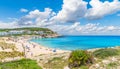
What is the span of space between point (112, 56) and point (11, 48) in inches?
1415

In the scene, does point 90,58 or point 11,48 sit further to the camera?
point 11,48

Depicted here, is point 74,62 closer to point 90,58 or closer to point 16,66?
point 90,58

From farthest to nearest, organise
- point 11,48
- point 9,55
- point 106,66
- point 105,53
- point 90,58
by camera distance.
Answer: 1. point 11,48
2. point 9,55
3. point 105,53
4. point 90,58
5. point 106,66

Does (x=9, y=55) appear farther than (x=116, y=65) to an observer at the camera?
Yes

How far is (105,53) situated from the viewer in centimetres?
4350

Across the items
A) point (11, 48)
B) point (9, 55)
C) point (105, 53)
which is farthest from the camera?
point (11, 48)

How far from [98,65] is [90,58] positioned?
8.14ft

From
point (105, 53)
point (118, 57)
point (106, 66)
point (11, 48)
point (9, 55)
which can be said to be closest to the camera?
point (106, 66)

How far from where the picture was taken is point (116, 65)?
116ft

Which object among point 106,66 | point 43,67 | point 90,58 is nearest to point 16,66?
point 43,67

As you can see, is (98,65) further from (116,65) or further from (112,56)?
(112,56)

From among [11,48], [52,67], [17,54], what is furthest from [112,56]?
[11,48]

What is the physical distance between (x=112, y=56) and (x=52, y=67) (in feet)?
43.9

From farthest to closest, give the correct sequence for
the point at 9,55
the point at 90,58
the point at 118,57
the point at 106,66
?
1. the point at 9,55
2. the point at 118,57
3. the point at 90,58
4. the point at 106,66
